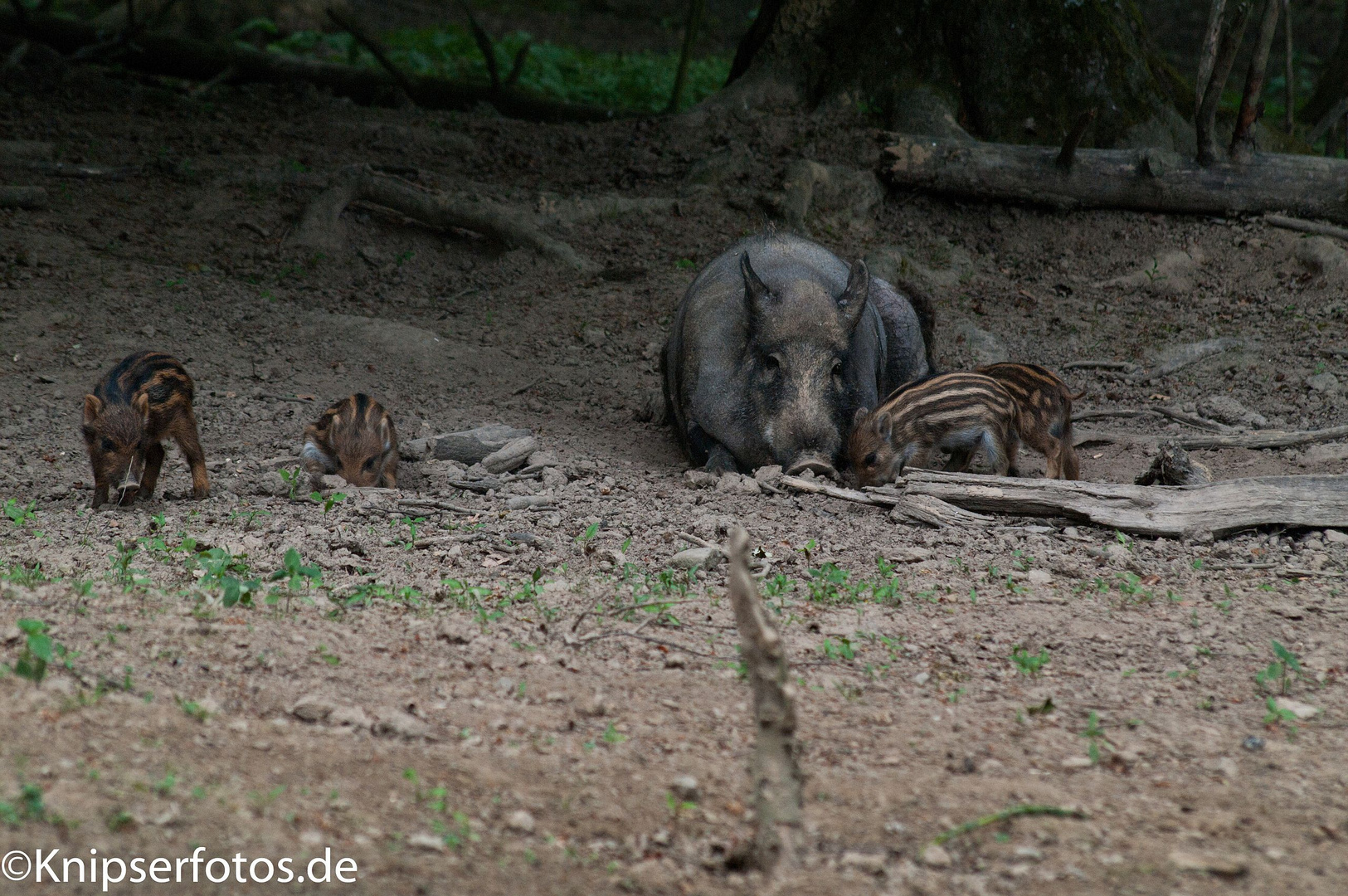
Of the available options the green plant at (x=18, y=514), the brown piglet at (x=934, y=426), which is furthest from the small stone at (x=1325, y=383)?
the green plant at (x=18, y=514)

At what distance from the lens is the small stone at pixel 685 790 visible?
3021mm

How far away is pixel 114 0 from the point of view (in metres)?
19.2

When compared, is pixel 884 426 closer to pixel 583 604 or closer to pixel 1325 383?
pixel 583 604

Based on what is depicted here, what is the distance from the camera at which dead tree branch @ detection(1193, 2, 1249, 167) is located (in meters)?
9.12

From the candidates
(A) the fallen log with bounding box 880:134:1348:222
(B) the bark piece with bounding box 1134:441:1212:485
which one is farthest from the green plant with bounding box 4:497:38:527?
(A) the fallen log with bounding box 880:134:1348:222

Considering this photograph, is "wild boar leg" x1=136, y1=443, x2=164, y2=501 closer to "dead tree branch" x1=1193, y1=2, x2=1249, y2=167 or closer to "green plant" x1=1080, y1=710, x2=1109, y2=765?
"green plant" x1=1080, y1=710, x2=1109, y2=765


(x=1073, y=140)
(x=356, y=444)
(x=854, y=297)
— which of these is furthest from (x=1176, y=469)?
(x=1073, y=140)

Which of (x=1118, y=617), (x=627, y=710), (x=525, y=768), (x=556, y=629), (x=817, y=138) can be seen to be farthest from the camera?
(x=817, y=138)

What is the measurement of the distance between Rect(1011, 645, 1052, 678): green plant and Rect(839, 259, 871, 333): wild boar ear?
3167mm

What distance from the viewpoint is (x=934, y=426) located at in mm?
6688

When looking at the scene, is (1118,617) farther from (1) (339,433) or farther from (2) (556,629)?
(1) (339,433)

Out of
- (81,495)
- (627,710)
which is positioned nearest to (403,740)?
(627,710)

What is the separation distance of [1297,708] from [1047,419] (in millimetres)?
3276

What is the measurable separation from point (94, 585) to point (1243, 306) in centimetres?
902
